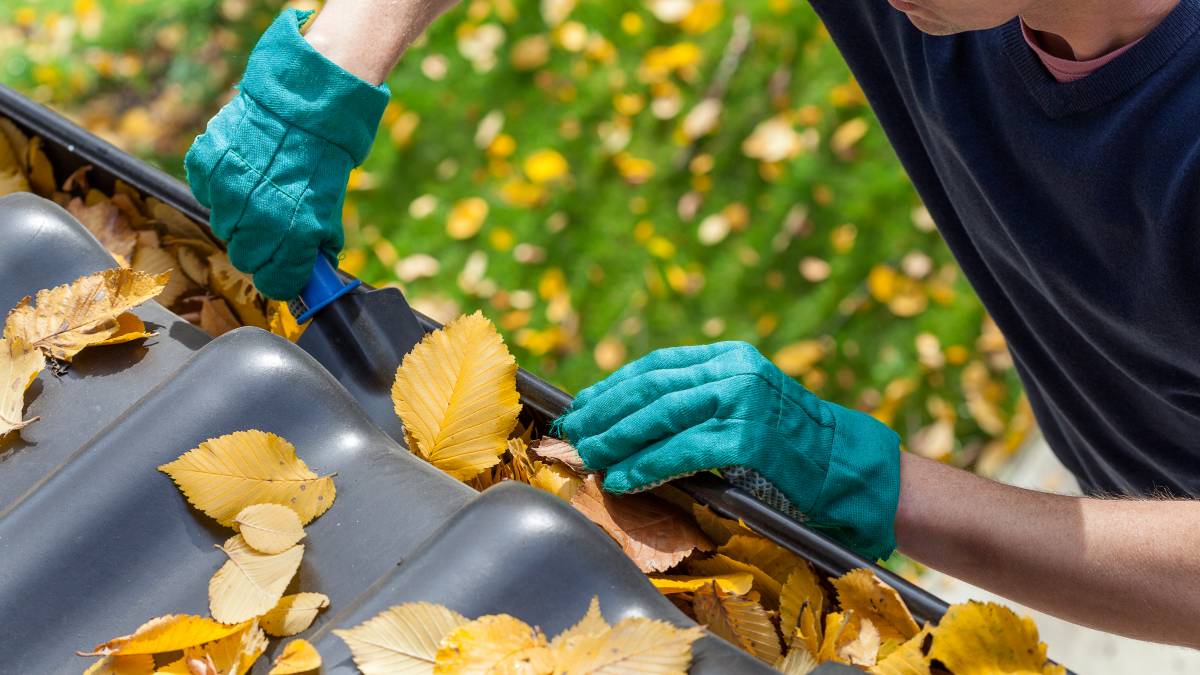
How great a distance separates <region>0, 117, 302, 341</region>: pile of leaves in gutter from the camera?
1342 millimetres

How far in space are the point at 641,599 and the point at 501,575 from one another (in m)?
0.12

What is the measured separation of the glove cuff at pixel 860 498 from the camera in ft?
3.74

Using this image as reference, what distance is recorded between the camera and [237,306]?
1.36m

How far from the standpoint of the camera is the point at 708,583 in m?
0.97

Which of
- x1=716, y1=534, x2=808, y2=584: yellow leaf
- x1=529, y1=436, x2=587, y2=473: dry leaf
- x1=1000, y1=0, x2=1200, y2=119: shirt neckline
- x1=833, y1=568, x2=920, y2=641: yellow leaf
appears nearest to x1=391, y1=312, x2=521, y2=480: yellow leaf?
x1=529, y1=436, x2=587, y2=473: dry leaf

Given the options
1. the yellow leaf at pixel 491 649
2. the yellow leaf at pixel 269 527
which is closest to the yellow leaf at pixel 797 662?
the yellow leaf at pixel 491 649

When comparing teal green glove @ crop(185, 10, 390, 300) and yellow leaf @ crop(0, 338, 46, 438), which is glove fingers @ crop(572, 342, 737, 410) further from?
yellow leaf @ crop(0, 338, 46, 438)

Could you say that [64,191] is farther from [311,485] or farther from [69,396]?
[311,485]

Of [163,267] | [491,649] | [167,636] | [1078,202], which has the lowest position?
[1078,202]

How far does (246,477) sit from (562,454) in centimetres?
32

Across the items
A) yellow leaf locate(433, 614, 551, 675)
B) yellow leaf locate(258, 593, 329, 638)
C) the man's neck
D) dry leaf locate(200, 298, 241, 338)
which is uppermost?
dry leaf locate(200, 298, 241, 338)

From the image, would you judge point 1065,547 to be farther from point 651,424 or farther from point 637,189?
point 637,189

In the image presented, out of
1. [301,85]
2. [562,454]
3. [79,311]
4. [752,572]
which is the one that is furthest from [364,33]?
[752,572]

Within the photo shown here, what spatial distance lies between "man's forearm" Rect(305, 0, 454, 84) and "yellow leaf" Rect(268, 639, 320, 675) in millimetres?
827
